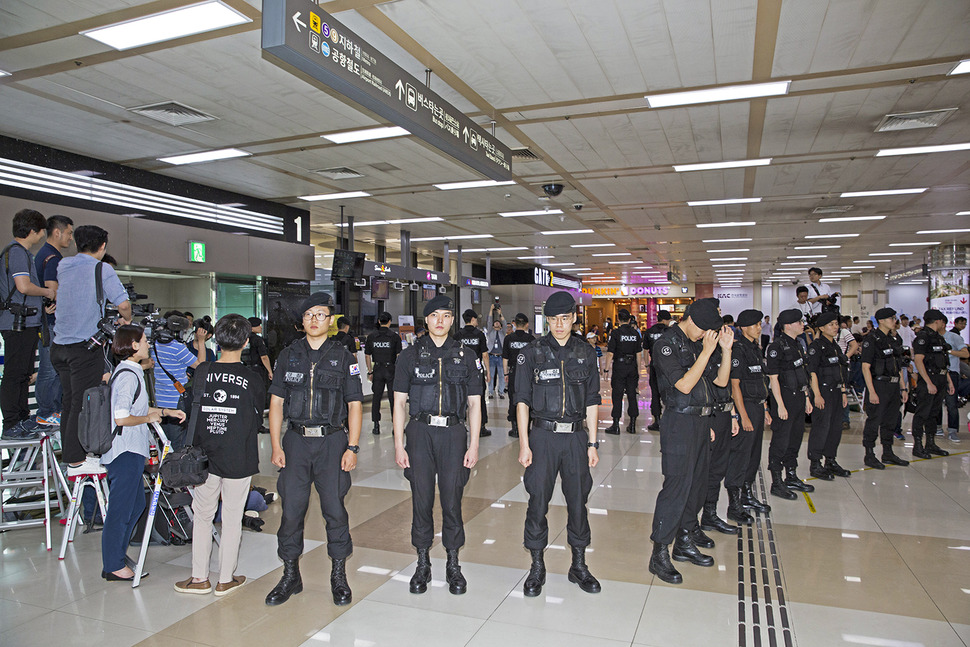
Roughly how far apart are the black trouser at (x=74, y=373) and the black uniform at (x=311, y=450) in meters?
1.92

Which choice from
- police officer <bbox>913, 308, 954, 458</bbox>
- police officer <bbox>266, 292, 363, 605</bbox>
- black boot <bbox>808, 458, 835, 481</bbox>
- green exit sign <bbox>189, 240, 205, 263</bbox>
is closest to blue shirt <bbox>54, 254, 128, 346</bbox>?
police officer <bbox>266, 292, 363, 605</bbox>

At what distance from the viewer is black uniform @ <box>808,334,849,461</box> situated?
6234mm

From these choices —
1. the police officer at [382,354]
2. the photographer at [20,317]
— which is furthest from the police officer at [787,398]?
the photographer at [20,317]

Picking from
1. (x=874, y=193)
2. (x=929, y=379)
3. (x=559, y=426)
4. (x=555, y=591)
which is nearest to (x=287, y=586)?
(x=555, y=591)

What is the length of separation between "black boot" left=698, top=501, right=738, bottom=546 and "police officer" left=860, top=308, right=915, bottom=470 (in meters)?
3.30

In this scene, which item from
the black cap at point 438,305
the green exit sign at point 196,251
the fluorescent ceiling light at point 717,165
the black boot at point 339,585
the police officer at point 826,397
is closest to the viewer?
the black boot at point 339,585

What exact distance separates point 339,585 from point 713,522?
2.94 m

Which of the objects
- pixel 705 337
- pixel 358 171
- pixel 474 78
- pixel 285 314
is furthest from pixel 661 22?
pixel 285 314

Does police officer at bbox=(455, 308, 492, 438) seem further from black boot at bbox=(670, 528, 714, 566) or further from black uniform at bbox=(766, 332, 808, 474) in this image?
black boot at bbox=(670, 528, 714, 566)

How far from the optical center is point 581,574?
12.2 ft

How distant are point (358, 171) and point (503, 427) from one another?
15.5ft

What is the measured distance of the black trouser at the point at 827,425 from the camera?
6.31 metres

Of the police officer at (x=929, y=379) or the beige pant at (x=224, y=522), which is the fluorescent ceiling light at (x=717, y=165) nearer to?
the police officer at (x=929, y=379)

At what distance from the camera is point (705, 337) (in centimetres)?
377
